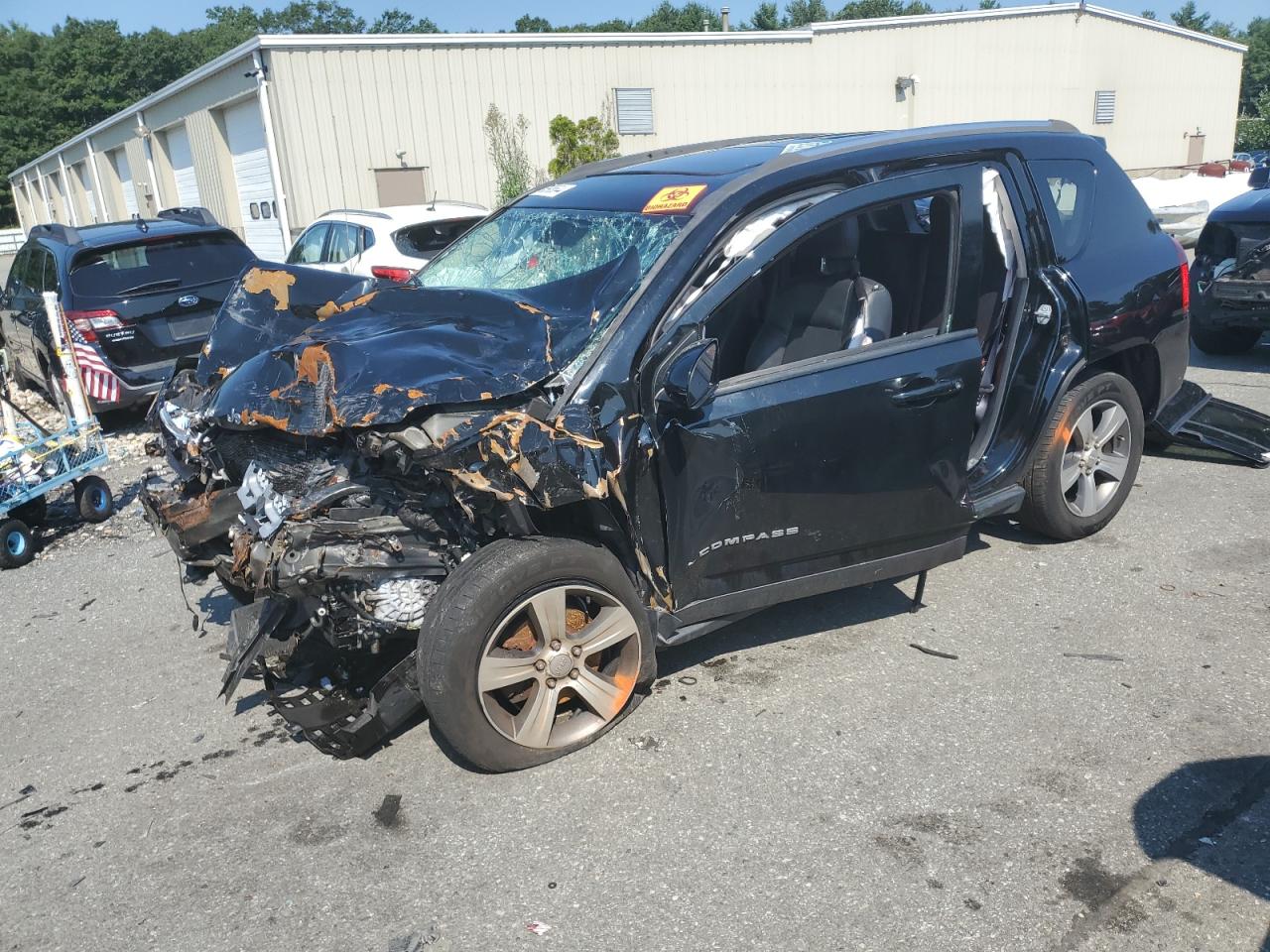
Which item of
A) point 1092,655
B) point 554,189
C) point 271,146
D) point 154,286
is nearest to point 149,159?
point 271,146

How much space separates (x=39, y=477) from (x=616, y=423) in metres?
4.53

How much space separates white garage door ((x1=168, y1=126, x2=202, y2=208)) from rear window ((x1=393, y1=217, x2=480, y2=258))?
15.5 metres

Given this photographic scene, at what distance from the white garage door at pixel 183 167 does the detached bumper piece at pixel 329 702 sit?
22608mm

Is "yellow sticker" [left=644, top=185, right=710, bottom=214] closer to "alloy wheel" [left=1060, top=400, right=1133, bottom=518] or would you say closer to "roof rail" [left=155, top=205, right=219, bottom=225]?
"alloy wheel" [left=1060, top=400, right=1133, bottom=518]

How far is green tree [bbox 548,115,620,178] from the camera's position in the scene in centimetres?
1800

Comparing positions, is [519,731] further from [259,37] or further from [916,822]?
[259,37]

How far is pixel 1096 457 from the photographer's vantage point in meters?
4.95

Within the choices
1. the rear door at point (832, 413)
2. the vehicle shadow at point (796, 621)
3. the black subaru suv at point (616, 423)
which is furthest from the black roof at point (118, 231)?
the vehicle shadow at point (796, 621)

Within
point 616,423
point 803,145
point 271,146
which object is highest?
point 271,146

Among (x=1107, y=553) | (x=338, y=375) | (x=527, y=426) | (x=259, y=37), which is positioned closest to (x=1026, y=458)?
(x=1107, y=553)

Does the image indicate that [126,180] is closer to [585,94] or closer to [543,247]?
[585,94]

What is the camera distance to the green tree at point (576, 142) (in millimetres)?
18000

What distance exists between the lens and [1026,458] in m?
4.52

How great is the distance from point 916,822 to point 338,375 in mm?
2331
